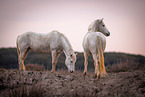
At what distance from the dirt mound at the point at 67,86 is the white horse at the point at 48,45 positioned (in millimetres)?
→ 1250

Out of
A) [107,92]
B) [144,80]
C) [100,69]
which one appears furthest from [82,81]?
[144,80]

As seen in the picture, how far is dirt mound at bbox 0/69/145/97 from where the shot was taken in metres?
5.25

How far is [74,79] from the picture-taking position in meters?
6.79

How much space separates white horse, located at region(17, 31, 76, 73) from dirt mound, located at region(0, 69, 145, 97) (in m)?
1.25

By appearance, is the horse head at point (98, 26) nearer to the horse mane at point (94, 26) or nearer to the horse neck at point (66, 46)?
the horse mane at point (94, 26)

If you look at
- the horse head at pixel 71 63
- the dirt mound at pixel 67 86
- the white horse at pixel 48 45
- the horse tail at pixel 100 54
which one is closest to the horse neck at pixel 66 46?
the white horse at pixel 48 45

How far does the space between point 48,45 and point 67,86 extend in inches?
125

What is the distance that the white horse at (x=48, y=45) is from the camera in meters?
7.94

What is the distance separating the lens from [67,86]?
19.8 feet

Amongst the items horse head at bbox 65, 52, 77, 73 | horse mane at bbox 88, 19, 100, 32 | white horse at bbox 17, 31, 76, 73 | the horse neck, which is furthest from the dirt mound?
horse mane at bbox 88, 19, 100, 32

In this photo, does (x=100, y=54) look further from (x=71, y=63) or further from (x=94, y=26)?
(x=94, y=26)

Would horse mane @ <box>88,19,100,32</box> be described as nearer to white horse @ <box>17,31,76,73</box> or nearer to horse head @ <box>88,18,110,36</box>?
horse head @ <box>88,18,110,36</box>

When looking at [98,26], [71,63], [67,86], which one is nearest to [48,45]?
[71,63]

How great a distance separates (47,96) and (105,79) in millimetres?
2699
